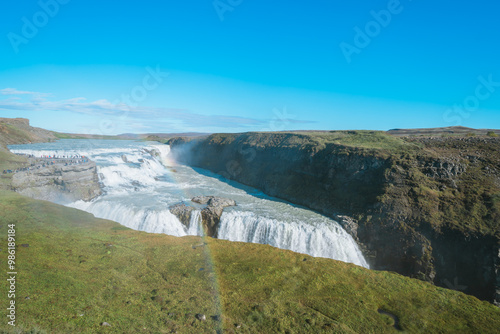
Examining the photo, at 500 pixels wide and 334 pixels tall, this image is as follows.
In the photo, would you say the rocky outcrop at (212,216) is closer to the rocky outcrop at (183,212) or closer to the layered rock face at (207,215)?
the layered rock face at (207,215)

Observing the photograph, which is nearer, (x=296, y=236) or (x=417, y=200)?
(x=296, y=236)

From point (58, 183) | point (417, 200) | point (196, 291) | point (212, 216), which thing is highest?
point (417, 200)

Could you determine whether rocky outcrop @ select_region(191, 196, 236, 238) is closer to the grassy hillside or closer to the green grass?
the grassy hillside

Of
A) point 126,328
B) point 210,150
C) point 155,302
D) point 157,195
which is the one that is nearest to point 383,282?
point 155,302

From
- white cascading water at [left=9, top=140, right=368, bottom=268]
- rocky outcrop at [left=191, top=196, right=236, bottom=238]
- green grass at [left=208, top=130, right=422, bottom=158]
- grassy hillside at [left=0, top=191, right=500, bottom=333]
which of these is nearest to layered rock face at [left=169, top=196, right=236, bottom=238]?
rocky outcrop at [left=191, top=196, right=236, bottom=238]

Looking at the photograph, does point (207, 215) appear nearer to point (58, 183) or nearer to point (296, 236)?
point (296, 236)

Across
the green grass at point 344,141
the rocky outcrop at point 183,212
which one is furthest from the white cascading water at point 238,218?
the green grass at point 344,141

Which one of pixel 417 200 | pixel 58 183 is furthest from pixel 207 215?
pixel 417 200
